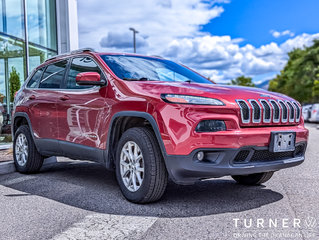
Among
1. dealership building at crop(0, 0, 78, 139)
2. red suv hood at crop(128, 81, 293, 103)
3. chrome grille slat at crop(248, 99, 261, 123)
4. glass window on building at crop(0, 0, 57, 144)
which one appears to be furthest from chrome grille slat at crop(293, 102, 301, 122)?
dealership building at crop(0, 0, 78, 139)

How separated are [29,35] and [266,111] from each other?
33.1ft

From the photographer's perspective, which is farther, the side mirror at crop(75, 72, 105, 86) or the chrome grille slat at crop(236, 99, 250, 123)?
the side mirror at crop(75, 72, 105, 86)

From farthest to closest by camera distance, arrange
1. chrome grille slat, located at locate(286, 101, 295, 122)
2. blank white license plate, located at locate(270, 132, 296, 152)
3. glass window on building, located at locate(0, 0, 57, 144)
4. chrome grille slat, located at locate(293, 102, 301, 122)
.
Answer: glass window on building, located at locate(0, 0, 57, 144)
chrome grille slat, located at locate(293, 102, 301, 122)
chrome grille slat, located at locate(286, 101, 295, 122)
blank white license plate, located at locate(270, 132, 296, 152)

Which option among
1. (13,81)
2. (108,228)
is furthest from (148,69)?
(13,81)

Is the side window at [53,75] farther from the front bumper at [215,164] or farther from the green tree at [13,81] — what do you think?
the green tree at [13,81]

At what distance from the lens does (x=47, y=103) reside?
5809mm

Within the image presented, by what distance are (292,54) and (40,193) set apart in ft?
243

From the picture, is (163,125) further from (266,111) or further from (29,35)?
(29,35)

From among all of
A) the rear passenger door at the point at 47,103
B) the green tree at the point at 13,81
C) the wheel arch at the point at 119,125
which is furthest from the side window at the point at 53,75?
the green tree at the point at 13,81

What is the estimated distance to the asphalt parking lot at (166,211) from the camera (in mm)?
3389

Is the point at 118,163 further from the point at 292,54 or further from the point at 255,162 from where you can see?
the point at 292,54

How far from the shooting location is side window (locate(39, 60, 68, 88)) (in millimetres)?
5785

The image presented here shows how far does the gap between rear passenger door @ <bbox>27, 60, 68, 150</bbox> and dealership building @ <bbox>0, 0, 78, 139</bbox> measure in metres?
4.87

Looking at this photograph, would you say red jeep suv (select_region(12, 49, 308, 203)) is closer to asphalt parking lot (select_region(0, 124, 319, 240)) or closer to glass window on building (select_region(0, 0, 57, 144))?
asphalt parking lot (select_region(0, 124, 319, 240))
